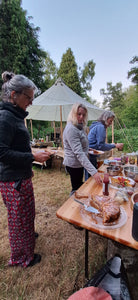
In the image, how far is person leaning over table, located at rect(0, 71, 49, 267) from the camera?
39.7 inches

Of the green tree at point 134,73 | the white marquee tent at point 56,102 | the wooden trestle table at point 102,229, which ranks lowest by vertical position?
the wooden trestle table at point 102,229

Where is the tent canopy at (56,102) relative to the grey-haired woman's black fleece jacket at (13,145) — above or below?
above

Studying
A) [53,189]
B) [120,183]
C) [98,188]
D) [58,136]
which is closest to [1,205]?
[53,189]

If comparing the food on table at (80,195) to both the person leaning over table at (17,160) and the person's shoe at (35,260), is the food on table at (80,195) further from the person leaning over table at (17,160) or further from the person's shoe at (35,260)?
the person's shoe at (35,260)

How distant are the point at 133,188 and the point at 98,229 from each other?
0.59m

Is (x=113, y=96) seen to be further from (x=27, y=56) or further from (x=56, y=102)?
(x=56, y=102)

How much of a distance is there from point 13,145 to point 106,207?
2.81ft

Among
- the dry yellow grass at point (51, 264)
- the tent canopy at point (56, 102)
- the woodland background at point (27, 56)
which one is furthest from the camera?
the woodland background at point (27, 56)

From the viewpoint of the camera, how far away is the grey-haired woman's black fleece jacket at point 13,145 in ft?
3.22

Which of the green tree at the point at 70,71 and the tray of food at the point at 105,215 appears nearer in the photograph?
the tray of food at the point at 105,215

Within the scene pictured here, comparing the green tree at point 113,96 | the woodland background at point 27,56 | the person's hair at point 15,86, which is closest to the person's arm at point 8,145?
the person's hair at point 15,86

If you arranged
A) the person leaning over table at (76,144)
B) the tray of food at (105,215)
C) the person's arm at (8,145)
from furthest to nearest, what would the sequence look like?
1. the person leaning over table at (76,144)
2. the person's arm at (8,145)
3. the tray of food at (105,215)

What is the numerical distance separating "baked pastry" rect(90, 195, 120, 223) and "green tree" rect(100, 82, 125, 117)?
2227 centimetres

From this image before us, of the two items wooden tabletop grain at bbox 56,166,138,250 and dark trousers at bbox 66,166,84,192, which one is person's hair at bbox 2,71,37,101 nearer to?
wooden tabletop grain at bbox 56,166,138,250
